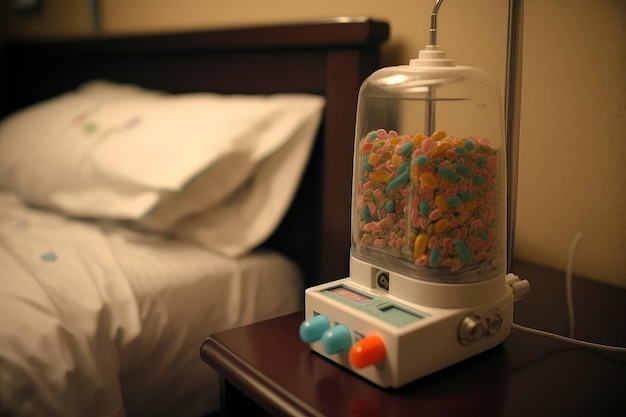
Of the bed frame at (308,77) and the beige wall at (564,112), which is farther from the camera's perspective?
the bed frame at (308,77)

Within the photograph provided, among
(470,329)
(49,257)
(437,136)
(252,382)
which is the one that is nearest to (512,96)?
(437,136)

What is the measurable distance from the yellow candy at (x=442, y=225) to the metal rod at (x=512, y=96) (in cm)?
13

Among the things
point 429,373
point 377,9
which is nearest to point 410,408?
point 429,373

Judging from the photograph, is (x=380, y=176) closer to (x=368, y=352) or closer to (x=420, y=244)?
(x=420, y=244)

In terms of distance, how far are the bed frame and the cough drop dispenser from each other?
33cm

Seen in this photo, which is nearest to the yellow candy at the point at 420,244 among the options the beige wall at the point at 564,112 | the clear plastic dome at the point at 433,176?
the clear plastic dome at the point at 433,176

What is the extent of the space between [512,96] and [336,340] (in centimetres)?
35

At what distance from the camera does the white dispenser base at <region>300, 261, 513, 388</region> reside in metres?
0.53

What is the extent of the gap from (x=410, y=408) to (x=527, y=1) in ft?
1.93

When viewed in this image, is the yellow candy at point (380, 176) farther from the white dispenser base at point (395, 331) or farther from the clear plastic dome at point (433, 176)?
the white dispenser base at point (395, 331)

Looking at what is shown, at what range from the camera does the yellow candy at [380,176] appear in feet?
2.01

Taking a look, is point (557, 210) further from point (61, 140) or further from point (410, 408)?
point (61, 140)

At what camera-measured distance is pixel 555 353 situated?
641 mm

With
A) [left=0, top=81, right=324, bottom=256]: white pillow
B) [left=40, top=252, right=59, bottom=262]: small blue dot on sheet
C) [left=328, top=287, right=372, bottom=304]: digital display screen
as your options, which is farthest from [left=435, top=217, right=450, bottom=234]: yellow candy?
[left=40, top=252, right=59, bottom=262]: small blue dot on sheet
